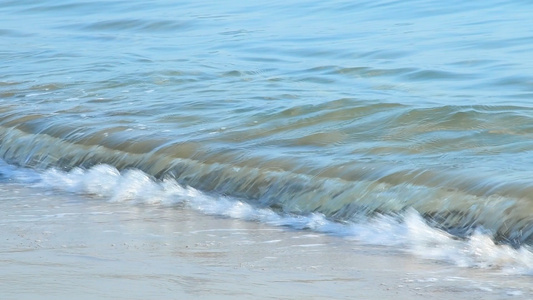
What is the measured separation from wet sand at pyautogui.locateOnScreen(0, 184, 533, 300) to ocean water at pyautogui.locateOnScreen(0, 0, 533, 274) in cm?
19

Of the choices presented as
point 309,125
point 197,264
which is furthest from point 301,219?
point 309,125

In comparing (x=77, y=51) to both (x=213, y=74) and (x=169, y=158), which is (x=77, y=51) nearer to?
(x=213, y=74)

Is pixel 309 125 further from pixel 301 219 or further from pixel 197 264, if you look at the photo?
pixel 197 264

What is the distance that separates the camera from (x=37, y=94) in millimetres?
7348

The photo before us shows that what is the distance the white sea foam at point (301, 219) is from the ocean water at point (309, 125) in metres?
0.01

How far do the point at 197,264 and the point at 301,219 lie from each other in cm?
90

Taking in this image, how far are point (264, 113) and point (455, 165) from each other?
1.75 m

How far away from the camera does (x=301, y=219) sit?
14.0 ft

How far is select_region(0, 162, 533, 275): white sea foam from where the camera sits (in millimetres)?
3555

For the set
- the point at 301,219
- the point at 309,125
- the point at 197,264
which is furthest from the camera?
the point at 309,125

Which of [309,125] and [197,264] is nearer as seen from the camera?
[197,264]

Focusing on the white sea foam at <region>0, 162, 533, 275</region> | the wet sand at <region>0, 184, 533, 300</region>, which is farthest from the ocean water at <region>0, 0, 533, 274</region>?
the wet sand at <region>0, 184, 533, 300</region>

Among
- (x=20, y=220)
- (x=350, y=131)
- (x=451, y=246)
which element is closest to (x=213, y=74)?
(x=350, y=131)

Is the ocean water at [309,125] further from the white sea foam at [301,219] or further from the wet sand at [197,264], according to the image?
the wet sand at [197,264]
